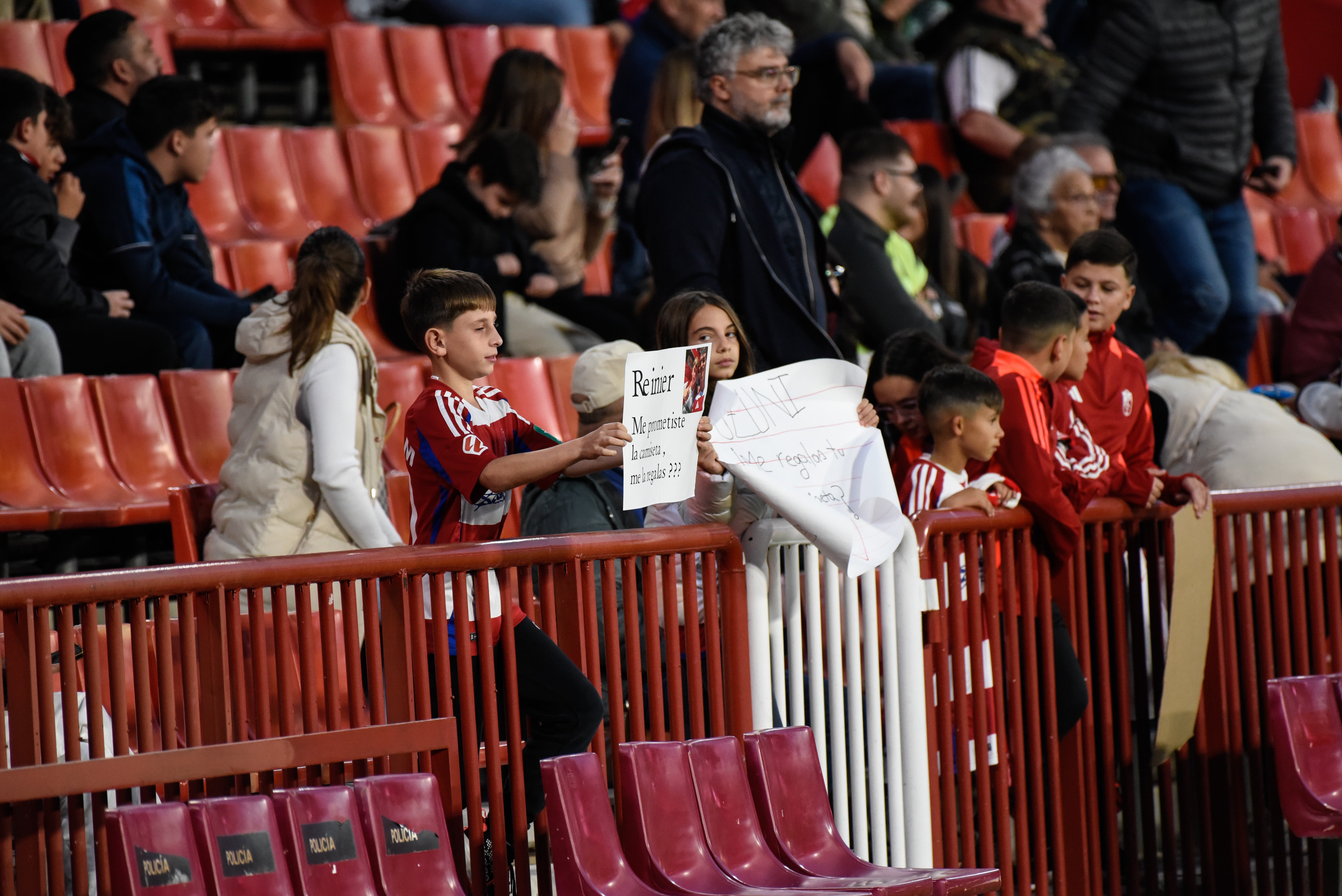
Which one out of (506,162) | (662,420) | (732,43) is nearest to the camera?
(662,420)

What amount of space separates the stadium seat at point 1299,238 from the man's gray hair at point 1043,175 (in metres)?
3.64

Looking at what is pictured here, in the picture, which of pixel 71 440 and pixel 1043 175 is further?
pixel 1043 175

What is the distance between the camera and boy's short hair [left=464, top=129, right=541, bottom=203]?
251 inches

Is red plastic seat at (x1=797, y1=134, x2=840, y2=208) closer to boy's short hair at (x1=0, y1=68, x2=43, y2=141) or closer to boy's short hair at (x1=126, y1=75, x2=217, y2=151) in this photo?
boy's short hair at (x1=126, y1=75, x2=217, y2=151)

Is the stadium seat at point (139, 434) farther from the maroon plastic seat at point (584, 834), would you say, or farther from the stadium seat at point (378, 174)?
the maroon plastic seat at point (584, 834)

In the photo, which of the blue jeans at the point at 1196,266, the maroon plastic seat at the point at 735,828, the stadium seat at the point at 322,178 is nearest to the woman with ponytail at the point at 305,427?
the maroon plastic seat at the point at 735,828

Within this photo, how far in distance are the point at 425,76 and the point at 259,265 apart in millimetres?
1970

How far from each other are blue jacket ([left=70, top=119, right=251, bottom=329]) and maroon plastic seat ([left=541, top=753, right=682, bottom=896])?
340 centimetres

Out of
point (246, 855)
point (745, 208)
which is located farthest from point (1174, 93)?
point (246, 855)

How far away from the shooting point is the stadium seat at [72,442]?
17.7 feet

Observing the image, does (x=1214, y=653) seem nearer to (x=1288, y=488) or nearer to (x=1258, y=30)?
(x=1288, y=488)

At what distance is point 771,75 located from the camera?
17.1ft

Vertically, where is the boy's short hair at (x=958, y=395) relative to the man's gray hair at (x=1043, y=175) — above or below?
below

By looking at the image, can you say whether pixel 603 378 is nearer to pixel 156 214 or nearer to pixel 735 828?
pixel 735 828
